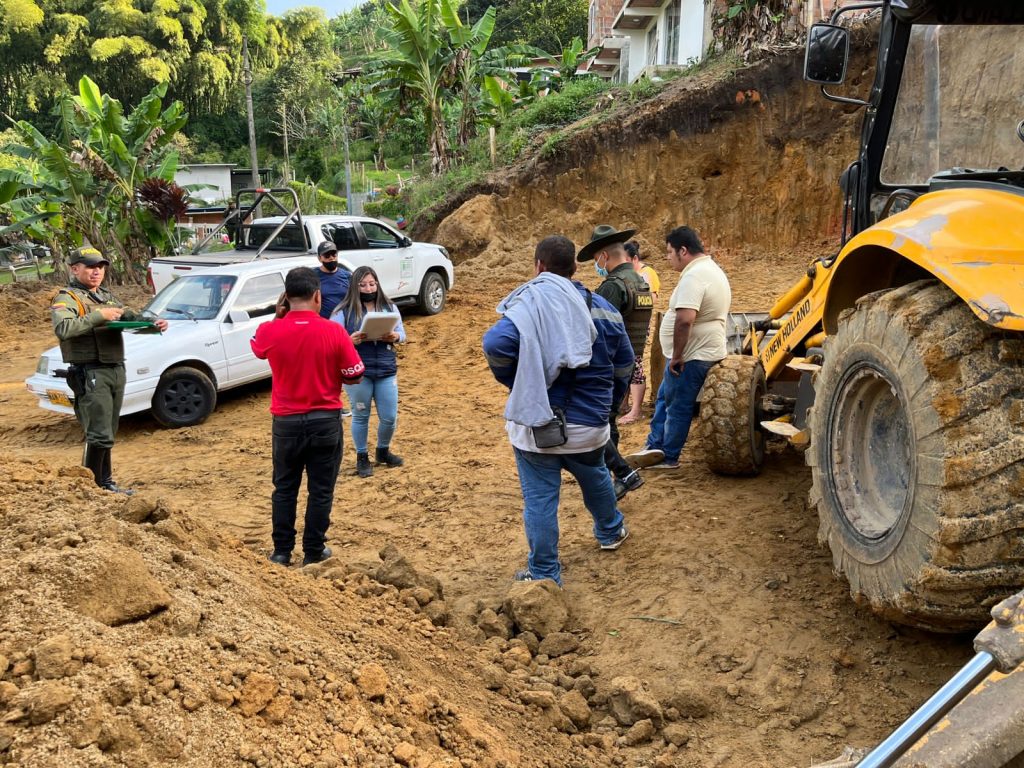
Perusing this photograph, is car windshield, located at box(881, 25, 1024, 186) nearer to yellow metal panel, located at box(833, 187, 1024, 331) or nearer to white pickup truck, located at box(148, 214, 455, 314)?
yellow metal panel, located at box(833, 187, 1024, 331)

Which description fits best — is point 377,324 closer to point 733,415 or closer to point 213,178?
point 733,415

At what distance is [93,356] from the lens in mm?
6344

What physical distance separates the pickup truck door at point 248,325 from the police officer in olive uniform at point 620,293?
16.3 ft

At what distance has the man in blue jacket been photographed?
13.9 ft

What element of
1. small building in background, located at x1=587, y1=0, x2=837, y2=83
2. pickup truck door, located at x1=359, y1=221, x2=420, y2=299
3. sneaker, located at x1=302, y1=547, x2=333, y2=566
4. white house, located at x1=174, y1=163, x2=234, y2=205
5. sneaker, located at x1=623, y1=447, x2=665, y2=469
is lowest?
sneaker, located at x1=302, y1=547, x2=333, y2=566

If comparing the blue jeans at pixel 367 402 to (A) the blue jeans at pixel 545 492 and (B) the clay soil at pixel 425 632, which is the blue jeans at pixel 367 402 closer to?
(B) the clay soil at pixel 425 632

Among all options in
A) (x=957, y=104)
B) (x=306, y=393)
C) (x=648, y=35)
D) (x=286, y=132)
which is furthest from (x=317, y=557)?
(x=286, y=132)

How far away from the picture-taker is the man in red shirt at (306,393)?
4820mm

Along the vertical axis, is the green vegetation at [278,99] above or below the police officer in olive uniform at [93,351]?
above

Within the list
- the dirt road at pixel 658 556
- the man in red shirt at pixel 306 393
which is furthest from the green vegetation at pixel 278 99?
the man in red shirt at pixel 306 393

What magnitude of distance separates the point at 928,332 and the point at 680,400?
3210mm

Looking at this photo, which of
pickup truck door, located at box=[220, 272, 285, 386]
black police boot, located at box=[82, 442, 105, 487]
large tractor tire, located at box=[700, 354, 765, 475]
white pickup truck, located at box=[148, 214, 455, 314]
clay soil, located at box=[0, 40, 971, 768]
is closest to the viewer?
clay soil, located at box=[0, 40, 971, 768]

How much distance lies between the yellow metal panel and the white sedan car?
24.2 feet

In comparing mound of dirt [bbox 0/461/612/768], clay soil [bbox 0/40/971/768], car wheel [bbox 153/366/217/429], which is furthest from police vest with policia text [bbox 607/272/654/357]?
car wheel [bbox 153/366/217/429]
